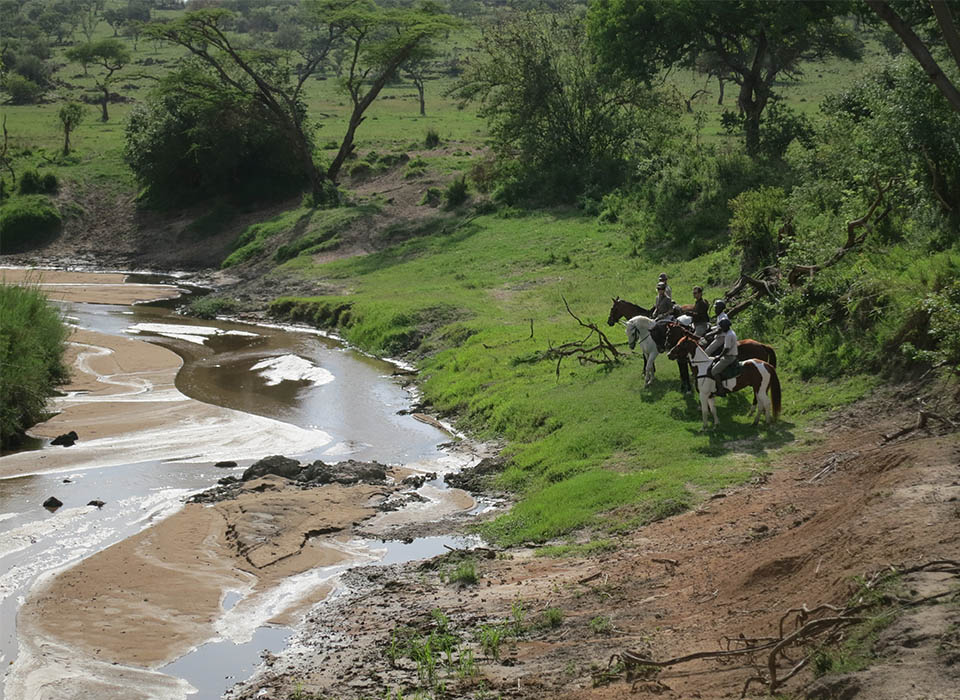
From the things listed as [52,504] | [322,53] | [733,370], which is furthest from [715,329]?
[322,53]

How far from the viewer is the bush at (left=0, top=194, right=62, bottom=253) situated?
56844 mm

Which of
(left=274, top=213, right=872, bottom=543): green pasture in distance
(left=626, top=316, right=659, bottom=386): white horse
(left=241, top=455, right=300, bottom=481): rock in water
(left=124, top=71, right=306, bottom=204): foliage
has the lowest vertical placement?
(left=241, top=455, right=300, bottom=481): rock in water

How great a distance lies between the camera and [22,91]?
81188 mm

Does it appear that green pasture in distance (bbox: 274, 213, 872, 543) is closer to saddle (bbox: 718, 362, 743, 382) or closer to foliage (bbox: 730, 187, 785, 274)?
saddle (bbox: 718, 362, 743, 382)

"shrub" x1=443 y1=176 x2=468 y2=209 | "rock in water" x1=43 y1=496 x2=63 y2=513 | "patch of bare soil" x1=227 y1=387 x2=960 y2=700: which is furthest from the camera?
"shrub" x1=443 y1=176 x2=468 y2=209

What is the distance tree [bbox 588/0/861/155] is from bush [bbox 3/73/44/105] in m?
52.0

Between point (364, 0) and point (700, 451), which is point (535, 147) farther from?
point (700, 451)

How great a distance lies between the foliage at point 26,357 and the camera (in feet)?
83.0

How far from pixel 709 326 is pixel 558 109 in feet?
92.9

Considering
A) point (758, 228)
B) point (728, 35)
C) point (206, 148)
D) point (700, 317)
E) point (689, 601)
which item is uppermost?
point (728, 35)

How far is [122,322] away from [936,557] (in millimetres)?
35342

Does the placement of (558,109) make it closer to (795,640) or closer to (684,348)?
(684,348)

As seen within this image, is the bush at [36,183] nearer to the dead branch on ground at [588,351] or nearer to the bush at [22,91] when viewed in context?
the bush at [22,91]

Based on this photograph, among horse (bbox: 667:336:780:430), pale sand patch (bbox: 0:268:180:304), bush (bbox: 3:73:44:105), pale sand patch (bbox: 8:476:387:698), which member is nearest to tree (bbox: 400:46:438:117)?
pale sand patch (bbox: 0:268:180:304)
